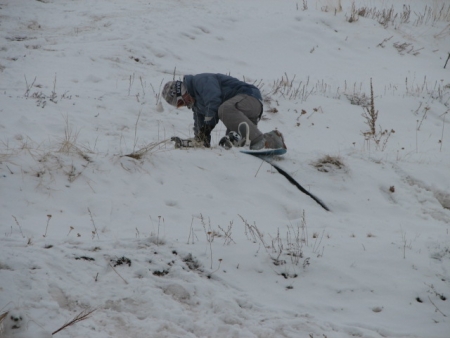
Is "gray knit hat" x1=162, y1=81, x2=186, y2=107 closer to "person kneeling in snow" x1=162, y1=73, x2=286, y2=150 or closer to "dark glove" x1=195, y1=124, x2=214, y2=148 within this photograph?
"person kneeling in snow" x1=162, y1=73, x2=286, y2=150

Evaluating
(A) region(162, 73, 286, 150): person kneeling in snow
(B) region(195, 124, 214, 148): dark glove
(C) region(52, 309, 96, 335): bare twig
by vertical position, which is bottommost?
(B) region(195, 124, 214, 148): dark glove

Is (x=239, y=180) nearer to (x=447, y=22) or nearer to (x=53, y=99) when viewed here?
(x=53, y=99)

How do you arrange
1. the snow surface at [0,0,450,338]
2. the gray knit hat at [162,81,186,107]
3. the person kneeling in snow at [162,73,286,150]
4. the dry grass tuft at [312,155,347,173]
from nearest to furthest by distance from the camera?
1. the snow surface at [0,0,450,338]
2. the dry grass tuft at [312,155,347,173]
3. the person kneeling in snow at [162,73,286,150]
4. the gray knit hat at [162,81,186,107]

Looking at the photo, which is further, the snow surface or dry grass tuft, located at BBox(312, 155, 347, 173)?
dry grass tuft, located at BBox(312, 155, 347, 173)

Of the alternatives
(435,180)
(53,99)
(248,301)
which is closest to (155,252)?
(248,301)

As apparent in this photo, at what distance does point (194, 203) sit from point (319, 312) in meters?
1.86

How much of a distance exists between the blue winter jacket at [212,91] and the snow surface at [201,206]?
0.55 meters

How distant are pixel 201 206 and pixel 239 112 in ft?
5.77

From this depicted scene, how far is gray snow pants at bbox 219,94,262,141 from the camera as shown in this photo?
18.1ft

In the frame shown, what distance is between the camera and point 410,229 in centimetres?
411

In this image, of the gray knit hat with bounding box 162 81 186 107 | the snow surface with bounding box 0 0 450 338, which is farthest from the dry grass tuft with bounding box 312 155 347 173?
the gray knit hat with bounding box 162 81 186 107

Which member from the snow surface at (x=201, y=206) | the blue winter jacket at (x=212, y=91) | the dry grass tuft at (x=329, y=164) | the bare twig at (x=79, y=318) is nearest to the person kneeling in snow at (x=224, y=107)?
the blue winter jacket at (x=212, y=91)

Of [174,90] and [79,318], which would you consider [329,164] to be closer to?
[174,90]

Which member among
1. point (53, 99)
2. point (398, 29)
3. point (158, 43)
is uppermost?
point (398, 29)
